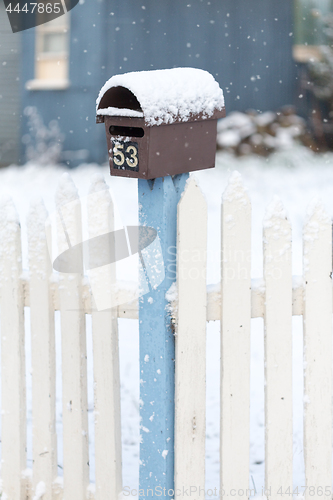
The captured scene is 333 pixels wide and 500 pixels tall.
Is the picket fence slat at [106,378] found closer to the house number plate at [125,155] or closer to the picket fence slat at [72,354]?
A: the picket fence slat at [72,354]

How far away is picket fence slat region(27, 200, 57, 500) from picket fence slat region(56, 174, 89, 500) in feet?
0.23

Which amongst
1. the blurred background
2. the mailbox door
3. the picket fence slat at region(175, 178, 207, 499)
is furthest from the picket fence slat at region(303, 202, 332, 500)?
the blurred background

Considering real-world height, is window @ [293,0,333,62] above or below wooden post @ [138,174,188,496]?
above

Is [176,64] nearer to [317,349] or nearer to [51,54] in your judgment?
[51,54]

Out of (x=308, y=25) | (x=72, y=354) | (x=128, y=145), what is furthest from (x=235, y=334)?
(x=308, y=25)

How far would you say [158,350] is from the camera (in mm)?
1856

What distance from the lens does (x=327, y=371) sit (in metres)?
1.91

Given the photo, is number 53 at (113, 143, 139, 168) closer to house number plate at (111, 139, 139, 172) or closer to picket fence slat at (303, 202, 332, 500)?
house number plate at (111, 139, 139, 172)

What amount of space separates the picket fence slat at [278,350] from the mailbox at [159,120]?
1.17 feet

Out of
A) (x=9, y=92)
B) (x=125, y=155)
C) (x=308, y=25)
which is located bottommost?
(x=125, y=155)

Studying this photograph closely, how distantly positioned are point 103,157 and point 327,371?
7.37 m

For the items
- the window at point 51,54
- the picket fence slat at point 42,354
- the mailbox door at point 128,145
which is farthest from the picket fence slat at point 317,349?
the window at point 51,54

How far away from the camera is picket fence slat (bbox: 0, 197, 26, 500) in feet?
6.99

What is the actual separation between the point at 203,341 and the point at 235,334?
11cm
